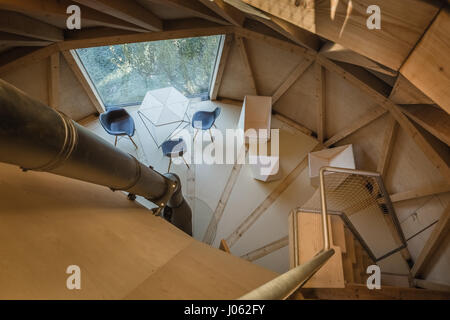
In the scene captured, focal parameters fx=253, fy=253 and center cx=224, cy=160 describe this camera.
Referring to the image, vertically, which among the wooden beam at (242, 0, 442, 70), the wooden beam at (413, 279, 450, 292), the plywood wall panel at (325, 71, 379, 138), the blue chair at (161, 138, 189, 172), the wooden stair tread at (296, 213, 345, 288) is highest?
the plywood wall panel at (325, 71, 379, 138)

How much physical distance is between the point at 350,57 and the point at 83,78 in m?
4.47

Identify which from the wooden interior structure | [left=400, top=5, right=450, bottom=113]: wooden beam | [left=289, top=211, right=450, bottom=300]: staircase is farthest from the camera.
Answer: [left=289, top=211, right=450, bottom=300]: staircase

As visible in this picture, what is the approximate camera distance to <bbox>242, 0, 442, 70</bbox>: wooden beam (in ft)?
2.81

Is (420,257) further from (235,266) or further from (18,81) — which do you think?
(18,81)

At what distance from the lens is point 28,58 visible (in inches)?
143

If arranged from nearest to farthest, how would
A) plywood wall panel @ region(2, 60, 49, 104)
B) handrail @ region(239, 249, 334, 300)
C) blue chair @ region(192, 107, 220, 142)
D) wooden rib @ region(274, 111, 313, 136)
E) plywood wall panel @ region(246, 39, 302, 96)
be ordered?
handrail @ region(239, 249, 334, 300) < plywood wall panel @ region(2, 60, 49, 104) < plywood wall panel @ region(246, 39, 302, 96) < blue chair @ region(192, 107, 220, 142) < wooden rib @ region(274, 111, 313, 136)

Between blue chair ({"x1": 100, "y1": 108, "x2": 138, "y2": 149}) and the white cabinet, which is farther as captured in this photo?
the white cabinet

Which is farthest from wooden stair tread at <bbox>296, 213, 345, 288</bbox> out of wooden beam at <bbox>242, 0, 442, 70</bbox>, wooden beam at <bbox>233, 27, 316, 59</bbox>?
wooden beam at <bbox>233, 27, 316, 59</bbox>

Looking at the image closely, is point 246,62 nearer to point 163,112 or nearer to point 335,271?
point 163,112

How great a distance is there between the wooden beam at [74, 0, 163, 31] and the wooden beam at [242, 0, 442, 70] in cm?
215

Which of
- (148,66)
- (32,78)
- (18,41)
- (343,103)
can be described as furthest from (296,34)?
(32,78)

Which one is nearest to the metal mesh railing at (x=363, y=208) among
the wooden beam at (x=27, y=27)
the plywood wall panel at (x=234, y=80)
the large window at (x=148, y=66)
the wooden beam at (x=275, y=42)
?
the wooden beam at (x=275, y=42)

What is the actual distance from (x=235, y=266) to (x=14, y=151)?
1562 millimetres

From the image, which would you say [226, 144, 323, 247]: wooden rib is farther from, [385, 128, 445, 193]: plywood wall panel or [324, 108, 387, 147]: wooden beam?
[385, 128, 445, 193]: plywood wall panel
